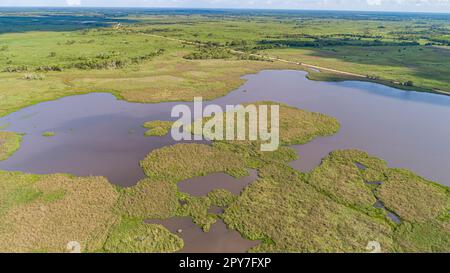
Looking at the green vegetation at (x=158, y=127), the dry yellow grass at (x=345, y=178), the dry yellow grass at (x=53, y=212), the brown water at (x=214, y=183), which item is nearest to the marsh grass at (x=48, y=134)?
the dry yellow grass at (x=53, y=212)

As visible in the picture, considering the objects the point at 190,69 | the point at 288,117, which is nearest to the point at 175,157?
the point at 288,117

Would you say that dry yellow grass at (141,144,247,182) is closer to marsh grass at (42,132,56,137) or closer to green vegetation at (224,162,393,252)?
green vegetation at (224,162,393,252)

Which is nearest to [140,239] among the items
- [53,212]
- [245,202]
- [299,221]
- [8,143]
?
[53,212]

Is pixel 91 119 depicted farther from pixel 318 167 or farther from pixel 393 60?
pixel 393 60

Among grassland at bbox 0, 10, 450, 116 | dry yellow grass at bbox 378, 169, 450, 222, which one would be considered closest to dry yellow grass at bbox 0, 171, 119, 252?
dry yellow grass at bbox 378, 169, 450, 222

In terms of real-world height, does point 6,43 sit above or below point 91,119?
above

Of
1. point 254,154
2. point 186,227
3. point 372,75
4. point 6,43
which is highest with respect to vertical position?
point 6,43
